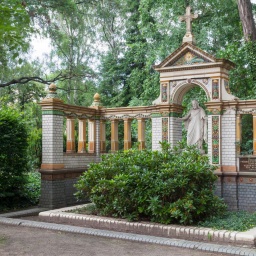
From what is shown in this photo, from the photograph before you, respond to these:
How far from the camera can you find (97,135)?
567 inches

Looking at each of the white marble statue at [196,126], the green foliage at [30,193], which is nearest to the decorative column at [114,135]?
the white marble statue at [196,126]

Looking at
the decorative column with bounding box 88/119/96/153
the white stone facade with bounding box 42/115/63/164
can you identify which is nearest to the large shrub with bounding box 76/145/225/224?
the white stone facade with bounding box 42/115/63/164

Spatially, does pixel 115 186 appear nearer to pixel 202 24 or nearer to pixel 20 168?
pixel 20 168

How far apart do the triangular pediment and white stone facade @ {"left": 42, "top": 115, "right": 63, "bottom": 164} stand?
3.49m

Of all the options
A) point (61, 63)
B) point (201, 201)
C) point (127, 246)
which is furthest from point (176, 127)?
point (61, 63)

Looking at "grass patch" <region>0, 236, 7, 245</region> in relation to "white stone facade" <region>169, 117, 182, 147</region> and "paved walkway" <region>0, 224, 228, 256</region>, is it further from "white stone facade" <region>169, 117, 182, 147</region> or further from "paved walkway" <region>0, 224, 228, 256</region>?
"white stone facade" <region>169, 117, 182, 147</region>

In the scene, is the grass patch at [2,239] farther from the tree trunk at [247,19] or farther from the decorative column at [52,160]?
the tree trunk at [247,19]

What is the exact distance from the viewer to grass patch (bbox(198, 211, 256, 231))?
28.1 ft

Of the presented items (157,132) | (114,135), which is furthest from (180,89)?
(114,135)

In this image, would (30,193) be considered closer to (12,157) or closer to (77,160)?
(12,157)

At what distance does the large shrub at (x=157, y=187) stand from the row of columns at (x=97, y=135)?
3345 mm

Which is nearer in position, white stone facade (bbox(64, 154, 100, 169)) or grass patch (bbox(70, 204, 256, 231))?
grass patch (bbox(70, 204, 256, 231))

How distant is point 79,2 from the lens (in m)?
24.8

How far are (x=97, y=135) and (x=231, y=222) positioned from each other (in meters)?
6.51
